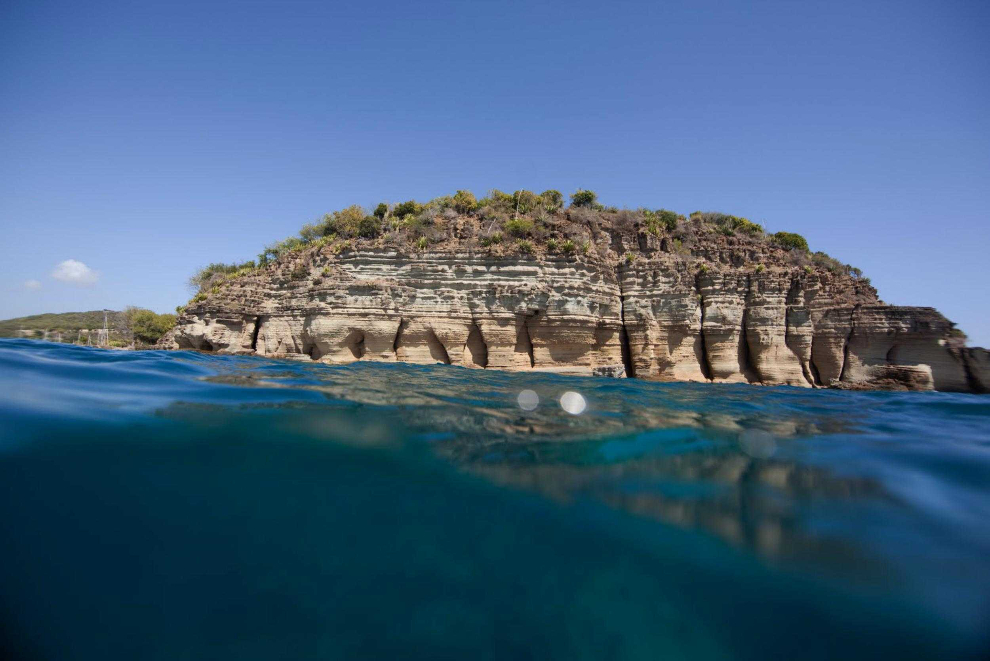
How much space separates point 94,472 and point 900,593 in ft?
15.9

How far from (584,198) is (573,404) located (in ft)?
66.9

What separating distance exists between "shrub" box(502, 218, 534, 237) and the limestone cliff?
120 centimetres

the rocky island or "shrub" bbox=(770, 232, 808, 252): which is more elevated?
"shrub" bbox=(770, 232, 808, 252)

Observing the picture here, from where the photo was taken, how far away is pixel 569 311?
57.4ft

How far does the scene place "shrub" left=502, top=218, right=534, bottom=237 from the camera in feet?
61.7

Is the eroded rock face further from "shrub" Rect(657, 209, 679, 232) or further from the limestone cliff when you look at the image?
"shrub" Rect(657, 209, 679, 232)

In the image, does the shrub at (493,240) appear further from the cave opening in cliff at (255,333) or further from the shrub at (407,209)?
the cave opening in cliff at (255,333)

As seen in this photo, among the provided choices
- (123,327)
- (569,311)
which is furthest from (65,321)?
(569,311)

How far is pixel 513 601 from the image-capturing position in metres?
1.98

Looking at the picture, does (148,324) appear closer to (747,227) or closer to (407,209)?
(407,209)

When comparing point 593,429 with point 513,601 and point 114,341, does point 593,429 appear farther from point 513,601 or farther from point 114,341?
point 114,341

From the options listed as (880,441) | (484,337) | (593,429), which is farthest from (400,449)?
(484,337)

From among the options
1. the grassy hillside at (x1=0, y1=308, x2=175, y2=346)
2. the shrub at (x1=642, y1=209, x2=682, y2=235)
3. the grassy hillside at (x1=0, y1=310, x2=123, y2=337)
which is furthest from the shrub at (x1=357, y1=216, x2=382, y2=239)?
the grassy hillside at (x1=0, y1=310, x2=123, y2=337)

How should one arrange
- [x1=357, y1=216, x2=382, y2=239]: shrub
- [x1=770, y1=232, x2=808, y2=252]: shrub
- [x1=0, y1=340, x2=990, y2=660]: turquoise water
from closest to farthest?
1. [x1=0, y1=340, x2=990, y2=660]: turquoise water
2. [x1=357, y1=216, x2=382, y2=239]: shrub
3. [x1=770, y1=232, x2=808, y2=252]: shrub
